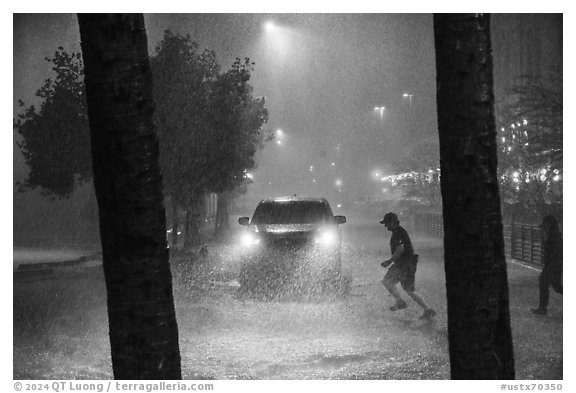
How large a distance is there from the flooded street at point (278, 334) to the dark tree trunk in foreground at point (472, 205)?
13.3 ft

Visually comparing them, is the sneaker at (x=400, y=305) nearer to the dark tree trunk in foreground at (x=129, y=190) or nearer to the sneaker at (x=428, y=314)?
the sneaker at (x=428, y=314)

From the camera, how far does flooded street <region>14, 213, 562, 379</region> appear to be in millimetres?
9109

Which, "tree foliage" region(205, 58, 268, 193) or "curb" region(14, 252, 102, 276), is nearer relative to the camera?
"curb" region(14, 252, 102, 276)

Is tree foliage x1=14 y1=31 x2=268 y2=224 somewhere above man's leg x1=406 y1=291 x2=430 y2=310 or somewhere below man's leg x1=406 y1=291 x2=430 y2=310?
above

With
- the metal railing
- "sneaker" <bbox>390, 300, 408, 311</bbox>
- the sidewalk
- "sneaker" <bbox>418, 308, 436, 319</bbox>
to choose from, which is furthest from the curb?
"sneaker" <bbox>418, 308, 436, 319</bbox>

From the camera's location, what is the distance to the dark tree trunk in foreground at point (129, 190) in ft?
13.4

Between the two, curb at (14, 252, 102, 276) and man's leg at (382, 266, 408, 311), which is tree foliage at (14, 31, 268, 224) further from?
man's leg at (382, 266, 408, 311)

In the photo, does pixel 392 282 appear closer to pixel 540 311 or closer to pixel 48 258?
pixel 540 311

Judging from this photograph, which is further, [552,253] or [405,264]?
[405,264]

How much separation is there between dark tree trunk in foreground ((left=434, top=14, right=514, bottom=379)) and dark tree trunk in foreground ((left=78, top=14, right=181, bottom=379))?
5.36 ft

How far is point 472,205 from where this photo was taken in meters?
4.62

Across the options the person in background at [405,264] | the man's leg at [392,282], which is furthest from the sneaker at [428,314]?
the man's leg at [392,282]

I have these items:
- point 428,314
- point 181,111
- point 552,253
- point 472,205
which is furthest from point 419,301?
point 181,111

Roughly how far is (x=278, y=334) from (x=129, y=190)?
→ 767 cm
